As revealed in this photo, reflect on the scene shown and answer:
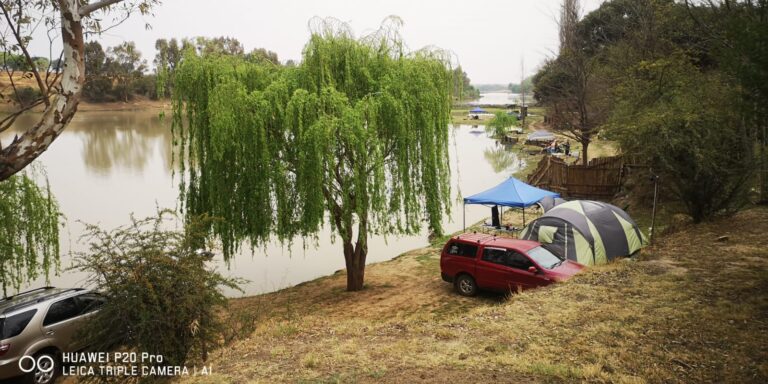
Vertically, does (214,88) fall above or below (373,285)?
above

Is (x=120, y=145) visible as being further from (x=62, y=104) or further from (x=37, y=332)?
(x=62, y=104)

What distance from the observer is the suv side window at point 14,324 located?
7895 millimetres

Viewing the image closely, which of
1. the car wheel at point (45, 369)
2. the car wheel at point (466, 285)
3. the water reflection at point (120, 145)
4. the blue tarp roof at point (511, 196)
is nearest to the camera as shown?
the car wheel at point (45, 369)

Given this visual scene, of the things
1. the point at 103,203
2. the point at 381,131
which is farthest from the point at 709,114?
the point at 103,203

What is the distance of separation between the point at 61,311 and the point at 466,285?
8537 mm

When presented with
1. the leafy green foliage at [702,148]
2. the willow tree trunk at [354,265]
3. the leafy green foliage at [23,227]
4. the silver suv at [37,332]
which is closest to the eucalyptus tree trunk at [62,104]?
the silver suv at [37,332]

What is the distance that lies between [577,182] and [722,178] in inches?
404

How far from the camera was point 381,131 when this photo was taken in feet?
39.9

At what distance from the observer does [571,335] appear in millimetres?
7301

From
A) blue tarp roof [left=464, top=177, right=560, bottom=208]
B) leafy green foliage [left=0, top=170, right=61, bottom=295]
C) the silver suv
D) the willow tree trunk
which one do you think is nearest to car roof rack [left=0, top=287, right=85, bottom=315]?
the silver suv

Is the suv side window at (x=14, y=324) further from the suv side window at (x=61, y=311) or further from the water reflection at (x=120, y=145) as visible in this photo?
the water reflection at (x=120, y=145)

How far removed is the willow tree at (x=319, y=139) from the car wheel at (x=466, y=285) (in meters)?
1.47

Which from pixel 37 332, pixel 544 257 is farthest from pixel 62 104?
pixel 544 257

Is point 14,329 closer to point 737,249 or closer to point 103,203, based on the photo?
point 737,249
